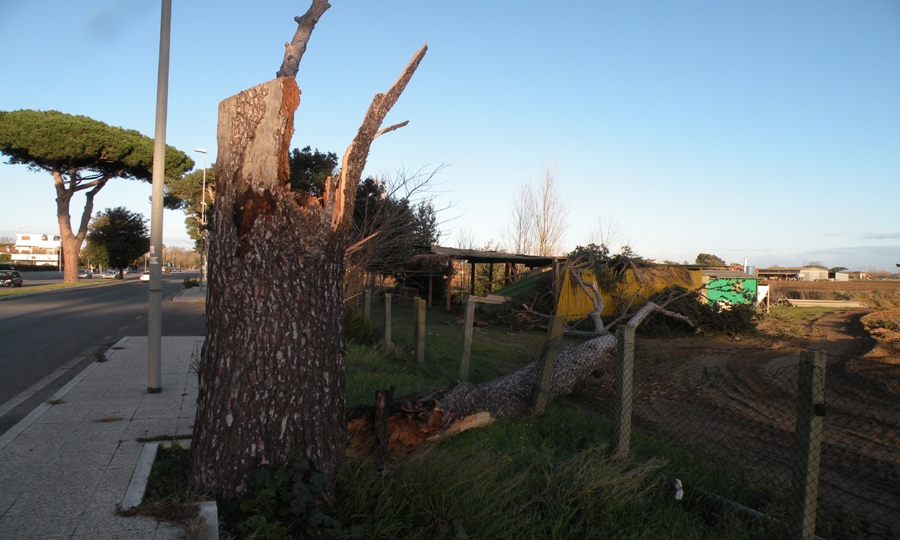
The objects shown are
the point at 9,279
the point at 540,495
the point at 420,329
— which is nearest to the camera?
the point at 540,495

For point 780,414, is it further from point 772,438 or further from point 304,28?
point 304,28

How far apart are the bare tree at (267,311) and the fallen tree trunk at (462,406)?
0.69 meters

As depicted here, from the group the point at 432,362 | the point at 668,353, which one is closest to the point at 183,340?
the point at 432,362

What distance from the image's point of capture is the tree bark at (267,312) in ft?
12.6

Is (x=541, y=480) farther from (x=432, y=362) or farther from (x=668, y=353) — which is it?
(x=668, y=353)

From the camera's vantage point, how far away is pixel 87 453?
482 centimetres

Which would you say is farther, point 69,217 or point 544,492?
point 69,217

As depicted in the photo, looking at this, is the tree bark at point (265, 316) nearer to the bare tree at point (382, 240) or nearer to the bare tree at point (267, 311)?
the bare tree at point (267, 311)

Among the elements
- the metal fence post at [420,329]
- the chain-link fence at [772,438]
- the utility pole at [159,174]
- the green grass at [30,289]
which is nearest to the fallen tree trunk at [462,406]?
the chain-link fence at [772,438]

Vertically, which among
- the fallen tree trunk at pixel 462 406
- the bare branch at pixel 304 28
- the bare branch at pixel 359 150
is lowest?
the fallen tree trunk at pixel 462 406

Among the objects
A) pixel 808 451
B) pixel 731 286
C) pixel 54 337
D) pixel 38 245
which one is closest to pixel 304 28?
pixel 808 451

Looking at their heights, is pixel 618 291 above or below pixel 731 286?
below

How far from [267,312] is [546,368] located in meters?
3.36

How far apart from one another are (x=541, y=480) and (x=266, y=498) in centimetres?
184
